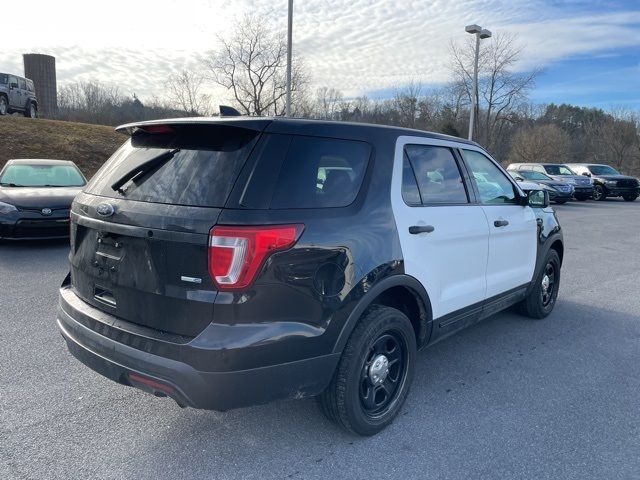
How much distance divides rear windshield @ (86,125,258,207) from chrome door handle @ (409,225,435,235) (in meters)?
1.19

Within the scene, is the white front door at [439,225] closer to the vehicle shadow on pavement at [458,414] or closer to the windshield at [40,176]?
the vehicle shadow on pavement at [458,414]

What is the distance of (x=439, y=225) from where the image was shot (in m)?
3.39

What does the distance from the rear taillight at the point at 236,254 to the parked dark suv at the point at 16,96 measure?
23.6 metres

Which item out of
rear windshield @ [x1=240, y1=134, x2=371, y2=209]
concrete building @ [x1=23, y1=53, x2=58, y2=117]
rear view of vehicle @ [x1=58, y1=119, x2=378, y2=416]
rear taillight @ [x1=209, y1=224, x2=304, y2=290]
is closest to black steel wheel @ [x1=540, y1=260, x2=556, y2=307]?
rear windshield @ [x1=240, y1=134, x2=371, y2=209]

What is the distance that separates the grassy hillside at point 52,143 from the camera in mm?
19797

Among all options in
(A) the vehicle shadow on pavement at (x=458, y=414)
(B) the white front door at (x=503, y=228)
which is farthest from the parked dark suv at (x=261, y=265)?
(B) the white front door at (x=503, y=228)

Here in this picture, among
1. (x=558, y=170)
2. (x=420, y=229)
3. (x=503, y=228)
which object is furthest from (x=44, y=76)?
(x=420, y=229)

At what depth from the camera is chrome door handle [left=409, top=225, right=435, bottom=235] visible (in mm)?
3123

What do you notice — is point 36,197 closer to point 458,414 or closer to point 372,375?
point 372,375

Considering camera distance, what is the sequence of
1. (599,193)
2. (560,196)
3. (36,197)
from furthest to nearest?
(599,193) → (560,196) → (36,197)

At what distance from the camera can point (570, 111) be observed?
7062cm

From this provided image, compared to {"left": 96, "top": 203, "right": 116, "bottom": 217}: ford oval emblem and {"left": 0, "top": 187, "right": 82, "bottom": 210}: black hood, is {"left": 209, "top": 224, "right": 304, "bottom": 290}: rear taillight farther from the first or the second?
{"left": 0, "top": 187, "right": 82, "bottom": 210}: black hood

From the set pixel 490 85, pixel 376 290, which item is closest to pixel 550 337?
pixel 376 290

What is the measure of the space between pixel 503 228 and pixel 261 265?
2616 mm
